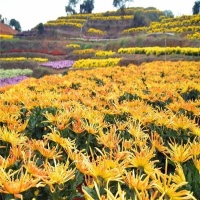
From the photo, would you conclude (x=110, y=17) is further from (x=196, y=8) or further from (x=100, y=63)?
(x=100, y=63)

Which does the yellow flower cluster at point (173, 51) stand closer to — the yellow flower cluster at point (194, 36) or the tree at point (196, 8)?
the yellow flower cluster at point (194, 36)

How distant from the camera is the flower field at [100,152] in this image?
4.19 feet

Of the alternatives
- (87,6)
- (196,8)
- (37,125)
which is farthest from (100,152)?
(87,6)

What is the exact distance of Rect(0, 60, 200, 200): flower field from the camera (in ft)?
4.19

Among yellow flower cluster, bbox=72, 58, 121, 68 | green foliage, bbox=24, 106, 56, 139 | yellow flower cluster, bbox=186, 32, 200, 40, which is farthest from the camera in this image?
yellow flower cluster, bbox=186, 32, 200, 40

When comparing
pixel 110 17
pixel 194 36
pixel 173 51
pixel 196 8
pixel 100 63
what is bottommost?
pixel 100 63

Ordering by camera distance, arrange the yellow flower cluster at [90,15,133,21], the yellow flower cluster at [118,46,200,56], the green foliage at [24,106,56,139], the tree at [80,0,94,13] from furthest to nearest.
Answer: the tree at [80,0,94,13], the yellow flower cluster at [90,15,133,21], the yellow flower cluster at [118,46,200,56], the green foliage at [24,106,56,139]

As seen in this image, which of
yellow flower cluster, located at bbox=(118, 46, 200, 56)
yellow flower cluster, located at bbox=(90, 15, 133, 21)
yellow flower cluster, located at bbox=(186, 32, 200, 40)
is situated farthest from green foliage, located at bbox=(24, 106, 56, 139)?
yellow flower cluster, located at bbox=(90, 15, 133, 21)

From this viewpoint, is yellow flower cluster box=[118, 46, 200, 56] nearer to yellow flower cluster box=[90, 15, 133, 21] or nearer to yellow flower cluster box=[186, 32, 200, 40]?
yellow flower cluster box=[186, 32, 200, 40]

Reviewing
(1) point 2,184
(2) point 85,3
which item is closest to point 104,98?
(1) point 2,184

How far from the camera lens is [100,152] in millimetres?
1484

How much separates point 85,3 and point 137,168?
60042mm

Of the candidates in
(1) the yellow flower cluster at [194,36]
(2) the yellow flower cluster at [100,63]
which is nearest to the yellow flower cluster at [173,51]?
(2) the yellow flower cluster at [100,63]

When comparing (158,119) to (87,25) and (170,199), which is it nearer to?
(170,199)
